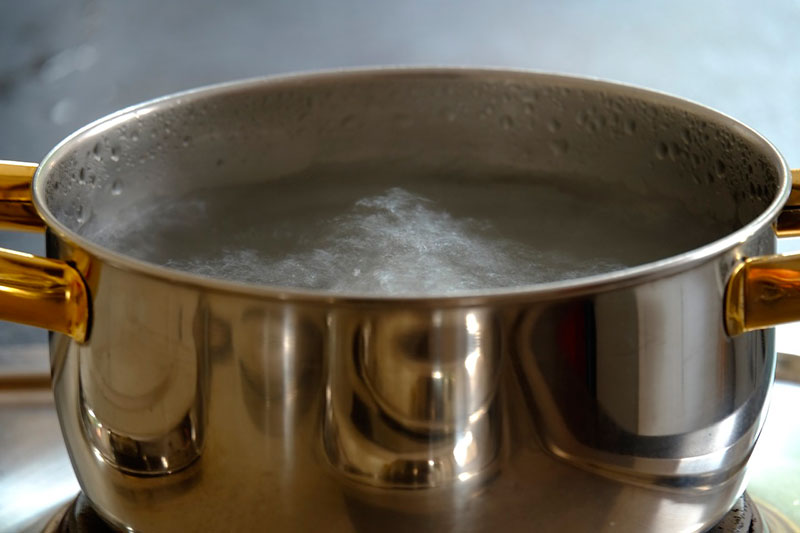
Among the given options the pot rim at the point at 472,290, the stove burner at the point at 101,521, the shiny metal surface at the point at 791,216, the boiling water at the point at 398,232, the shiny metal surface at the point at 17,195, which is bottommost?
the stove burner at the point at 101,521

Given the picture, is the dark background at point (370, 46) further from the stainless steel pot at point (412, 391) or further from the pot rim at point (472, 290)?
the stainless steel pot at point (412, 391)

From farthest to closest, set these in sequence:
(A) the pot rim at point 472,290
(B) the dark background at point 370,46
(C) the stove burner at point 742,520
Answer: (B) the dark background at point 370,46, (C) the stove burner at point 742,520, (A) the pot rim at point 472,290

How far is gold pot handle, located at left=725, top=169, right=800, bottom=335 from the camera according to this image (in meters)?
0.41

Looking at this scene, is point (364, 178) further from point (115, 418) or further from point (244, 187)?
point (115, 418)

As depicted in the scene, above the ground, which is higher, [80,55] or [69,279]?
[69,279]

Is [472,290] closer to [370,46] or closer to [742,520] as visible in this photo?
[742,520]

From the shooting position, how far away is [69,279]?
1.38 feet

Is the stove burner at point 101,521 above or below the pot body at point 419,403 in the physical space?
below

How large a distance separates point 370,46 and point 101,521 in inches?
43.0

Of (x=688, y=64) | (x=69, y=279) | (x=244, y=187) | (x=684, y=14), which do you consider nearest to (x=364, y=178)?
(x=244, y=187)

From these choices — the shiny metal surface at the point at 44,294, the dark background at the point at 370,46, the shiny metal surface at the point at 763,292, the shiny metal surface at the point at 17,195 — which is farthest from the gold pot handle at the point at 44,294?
the dark background at the point at 370,46

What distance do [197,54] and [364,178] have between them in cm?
88

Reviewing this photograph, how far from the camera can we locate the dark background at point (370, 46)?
132 centimetres

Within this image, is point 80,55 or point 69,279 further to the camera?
point 80,55
